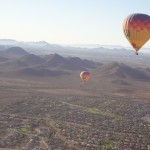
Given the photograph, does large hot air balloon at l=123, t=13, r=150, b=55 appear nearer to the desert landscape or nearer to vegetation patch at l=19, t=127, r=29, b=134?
the desert landscape

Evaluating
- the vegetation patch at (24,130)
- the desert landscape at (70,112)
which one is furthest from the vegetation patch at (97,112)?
the vegetation patch at (24,130)

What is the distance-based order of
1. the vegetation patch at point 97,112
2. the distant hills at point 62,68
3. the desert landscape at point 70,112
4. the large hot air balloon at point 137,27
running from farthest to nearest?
the distant hills at point 62,68, the vegetation patch at point 97,112, the desert landscape at point 70,112, the large hot air balloon at point 137,27

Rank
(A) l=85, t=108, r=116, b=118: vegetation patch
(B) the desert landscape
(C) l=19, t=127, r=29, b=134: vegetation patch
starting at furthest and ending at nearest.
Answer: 1. (A) l=85, t=108, r=116, b=118: vegetation patch
2. (C) l=19, t=127, r=29, b=134: vegetation patch
3. (B) the desert landscape

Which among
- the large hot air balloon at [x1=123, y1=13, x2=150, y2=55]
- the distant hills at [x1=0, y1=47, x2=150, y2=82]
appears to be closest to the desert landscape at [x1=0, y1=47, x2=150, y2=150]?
the distant hills at [x1=0, y1=47, x2=150, y2=82]

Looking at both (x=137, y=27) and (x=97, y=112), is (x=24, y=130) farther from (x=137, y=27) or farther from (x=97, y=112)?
(x=137, y=27)

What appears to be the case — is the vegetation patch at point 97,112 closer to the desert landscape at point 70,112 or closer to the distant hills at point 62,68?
the desert landscape at point 70,112

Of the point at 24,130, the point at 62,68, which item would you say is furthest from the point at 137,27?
the point at 62,68
